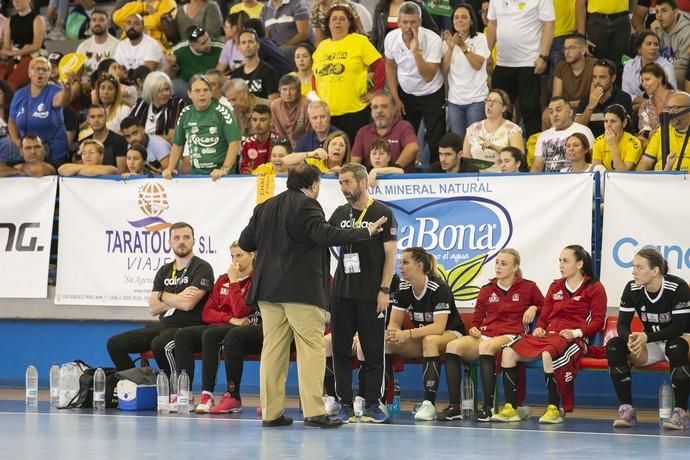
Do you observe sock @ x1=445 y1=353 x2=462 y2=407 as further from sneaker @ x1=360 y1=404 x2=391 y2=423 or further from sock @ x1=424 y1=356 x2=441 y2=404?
sneaker @ x1=360 y1=404 x2=391 y2=423

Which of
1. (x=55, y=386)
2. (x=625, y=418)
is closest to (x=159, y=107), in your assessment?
(x=55, y=386)

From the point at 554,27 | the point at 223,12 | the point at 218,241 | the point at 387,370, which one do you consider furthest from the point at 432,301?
the point at 223,12

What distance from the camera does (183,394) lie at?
11.6 metres

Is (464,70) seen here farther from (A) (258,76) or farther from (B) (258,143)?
(A) (258,76)

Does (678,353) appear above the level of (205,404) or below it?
above

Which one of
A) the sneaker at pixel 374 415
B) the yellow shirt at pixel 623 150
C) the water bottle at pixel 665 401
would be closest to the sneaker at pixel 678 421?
the water bottle at pixel 665 401

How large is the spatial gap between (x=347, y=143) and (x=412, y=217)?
3.56 feet

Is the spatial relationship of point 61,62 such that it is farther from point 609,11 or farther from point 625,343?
point 625,343

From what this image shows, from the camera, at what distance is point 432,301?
11.6 m

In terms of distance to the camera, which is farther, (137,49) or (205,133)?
(137,49)

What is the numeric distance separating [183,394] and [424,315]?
7.42 ft

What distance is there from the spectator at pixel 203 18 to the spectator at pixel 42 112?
2.30 m

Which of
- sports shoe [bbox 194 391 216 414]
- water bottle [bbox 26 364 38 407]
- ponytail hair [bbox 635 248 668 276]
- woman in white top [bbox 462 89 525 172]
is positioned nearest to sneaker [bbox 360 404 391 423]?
sports shoe [bbox 194 391 216 414]

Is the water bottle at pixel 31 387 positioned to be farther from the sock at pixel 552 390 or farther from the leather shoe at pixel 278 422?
the sock at pixel 552 390
